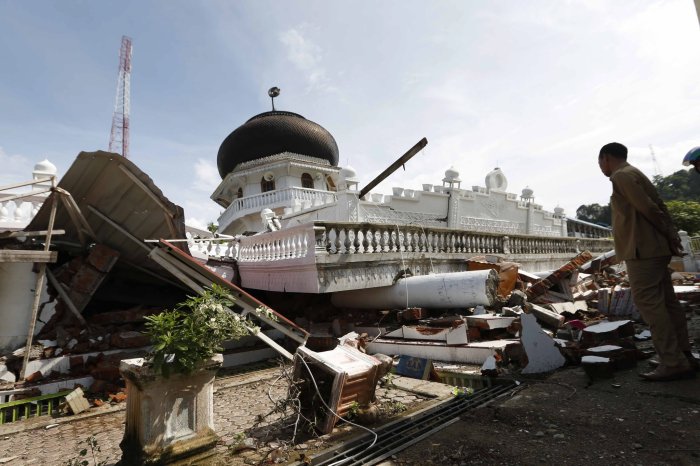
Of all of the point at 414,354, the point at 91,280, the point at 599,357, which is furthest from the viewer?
the point at 91,280

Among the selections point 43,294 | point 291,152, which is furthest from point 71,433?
point 291,152

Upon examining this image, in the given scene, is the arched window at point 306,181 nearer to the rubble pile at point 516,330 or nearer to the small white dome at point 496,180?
the small white dome at point 496,180

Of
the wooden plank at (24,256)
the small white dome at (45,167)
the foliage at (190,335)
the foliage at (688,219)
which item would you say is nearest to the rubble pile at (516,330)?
the foliage at (190,335)

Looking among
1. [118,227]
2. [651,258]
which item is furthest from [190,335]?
[118,227]

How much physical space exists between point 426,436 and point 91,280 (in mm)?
6153

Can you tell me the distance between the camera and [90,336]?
18.5ft

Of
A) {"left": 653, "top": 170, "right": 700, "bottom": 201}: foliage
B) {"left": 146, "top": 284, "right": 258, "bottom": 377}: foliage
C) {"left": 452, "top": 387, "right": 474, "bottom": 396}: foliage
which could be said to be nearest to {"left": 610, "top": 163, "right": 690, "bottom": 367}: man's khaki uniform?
{"left": 452, "top": 387, "right": 474, "bottom": 396}: foliage

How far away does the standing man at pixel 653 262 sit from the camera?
280cm

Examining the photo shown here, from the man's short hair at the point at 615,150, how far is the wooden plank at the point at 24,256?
6692mm

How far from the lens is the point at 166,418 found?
2.47m

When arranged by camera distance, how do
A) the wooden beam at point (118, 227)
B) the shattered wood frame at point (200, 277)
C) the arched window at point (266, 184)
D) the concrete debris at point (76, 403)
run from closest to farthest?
1. the concrete debris at point (76, 403)
2. the shattered wood frame at point (200, 277)
3. the wooden beam at point (118, 227)
4. the arched window at point (266, 184)

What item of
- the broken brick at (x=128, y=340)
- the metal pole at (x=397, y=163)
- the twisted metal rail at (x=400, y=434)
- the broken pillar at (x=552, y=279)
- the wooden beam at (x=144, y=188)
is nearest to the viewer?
the twisted metal rail at (x=400, y=434)

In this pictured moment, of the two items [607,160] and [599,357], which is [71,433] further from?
[607,160]

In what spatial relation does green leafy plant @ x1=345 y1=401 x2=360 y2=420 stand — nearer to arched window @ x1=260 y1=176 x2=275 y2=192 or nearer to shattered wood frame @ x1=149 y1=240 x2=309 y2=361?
shattered wood frame @ x1=149 y1=240 x2=309 y2=361
